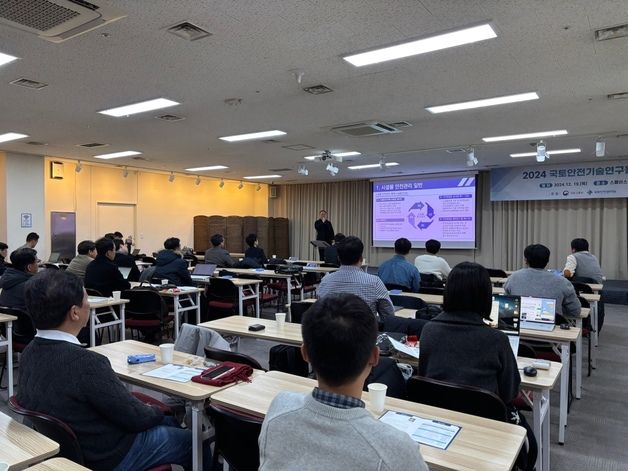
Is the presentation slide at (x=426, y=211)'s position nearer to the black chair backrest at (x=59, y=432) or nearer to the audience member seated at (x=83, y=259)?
the audience member seated at (x=83, y=259)

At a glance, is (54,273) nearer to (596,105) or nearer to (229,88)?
(229,88)

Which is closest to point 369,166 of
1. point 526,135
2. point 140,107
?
point 526,135

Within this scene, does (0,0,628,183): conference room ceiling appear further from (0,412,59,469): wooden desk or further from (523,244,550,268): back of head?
(0,412,59,469): wooden desk

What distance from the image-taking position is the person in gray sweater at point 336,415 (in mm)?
994

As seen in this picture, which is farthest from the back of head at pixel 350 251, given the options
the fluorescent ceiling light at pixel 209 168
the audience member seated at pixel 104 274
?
the fluorescent ceiling light at pixel 209 168

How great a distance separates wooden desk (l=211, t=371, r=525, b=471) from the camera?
4.77 ft

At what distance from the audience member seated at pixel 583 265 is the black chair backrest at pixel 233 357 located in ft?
17.2

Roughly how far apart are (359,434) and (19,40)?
3735 mm

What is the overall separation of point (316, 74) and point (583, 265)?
4.62 m

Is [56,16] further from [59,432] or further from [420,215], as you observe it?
[420,215]

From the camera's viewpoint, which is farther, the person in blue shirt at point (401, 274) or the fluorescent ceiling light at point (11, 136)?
the fluorescent ceiling light at point (11, 136)

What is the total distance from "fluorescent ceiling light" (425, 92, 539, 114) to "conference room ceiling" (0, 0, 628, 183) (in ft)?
0.57

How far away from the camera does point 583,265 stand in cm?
620

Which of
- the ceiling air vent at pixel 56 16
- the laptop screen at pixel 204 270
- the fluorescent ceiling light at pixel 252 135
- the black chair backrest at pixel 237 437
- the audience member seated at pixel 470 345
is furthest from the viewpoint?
the laptop screen at pixel 204 270
